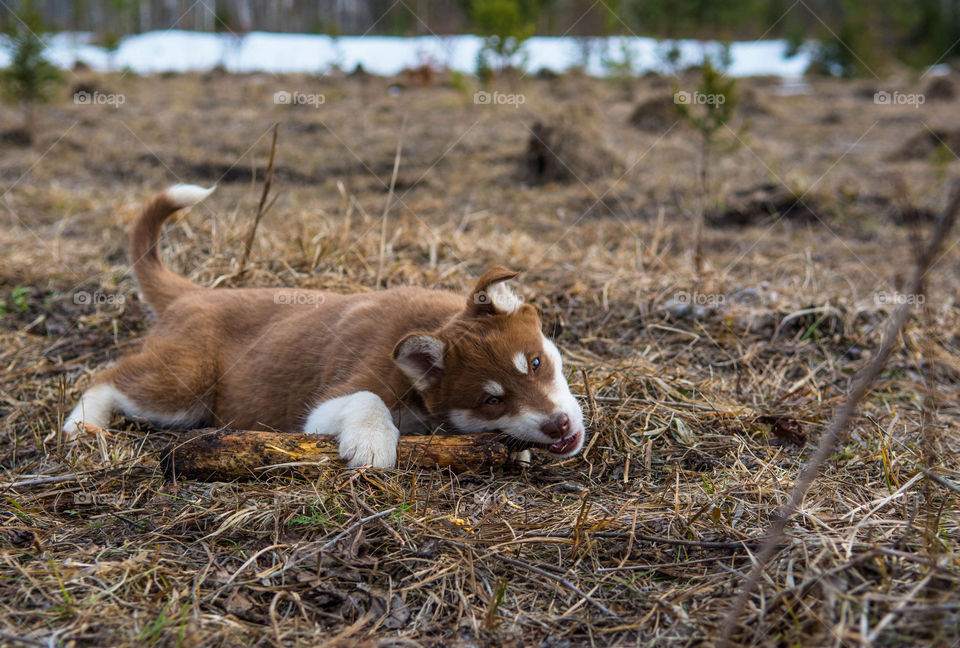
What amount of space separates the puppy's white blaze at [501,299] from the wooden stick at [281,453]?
1.87 feet

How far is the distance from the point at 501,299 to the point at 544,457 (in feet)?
2.52

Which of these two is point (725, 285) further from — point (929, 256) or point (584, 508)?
point (929, 256)

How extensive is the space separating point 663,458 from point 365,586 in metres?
1.57

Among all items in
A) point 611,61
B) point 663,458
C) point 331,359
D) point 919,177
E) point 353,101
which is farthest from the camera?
point 611,61

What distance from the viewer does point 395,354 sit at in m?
3.17

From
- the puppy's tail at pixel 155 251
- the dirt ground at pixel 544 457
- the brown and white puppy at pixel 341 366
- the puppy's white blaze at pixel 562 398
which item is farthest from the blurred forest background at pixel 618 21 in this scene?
the puppy's white blaze at pixel 562 398

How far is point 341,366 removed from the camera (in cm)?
360

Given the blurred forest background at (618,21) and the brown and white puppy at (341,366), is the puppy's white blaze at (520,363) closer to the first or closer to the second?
the brown and white puppy at (341,366)

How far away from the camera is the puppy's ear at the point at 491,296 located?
3307 mm

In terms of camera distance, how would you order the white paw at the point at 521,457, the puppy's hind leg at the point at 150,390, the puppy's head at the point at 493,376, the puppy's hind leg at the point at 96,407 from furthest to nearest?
the puppy's hind leg at the point at 150,390 → the puppy's hind leg at the point at 96,407 → the white paw at the point at 521,457 → the puppy's head at the point at 493,376

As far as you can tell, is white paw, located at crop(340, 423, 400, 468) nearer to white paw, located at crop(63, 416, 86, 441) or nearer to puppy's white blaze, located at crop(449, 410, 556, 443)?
puppy's white blaze, located at crop(449, 410, 556, 443)

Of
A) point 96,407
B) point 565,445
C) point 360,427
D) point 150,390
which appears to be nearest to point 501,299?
point 565,445

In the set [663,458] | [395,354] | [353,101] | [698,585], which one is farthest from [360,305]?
[353,101]

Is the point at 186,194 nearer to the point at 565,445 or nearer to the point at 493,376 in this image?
the point at 493,376
